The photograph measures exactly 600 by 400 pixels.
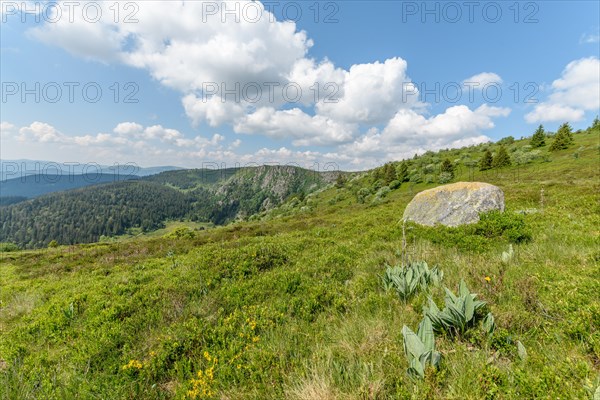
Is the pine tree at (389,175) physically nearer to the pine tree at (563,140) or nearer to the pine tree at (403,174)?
the pine tree at (403,174)

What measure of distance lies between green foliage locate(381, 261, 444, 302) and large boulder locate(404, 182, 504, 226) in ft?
32.3

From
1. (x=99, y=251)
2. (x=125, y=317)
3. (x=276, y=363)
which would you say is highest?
(x=276, y=363)

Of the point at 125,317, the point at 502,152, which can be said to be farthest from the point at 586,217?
the point at 502,152

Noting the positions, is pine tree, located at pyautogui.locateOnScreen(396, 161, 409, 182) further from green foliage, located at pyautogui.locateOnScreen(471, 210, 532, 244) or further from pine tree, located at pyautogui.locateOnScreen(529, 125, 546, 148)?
green foliage, located at pyautogui.locateOnScreen(471, 210, 532, 244)

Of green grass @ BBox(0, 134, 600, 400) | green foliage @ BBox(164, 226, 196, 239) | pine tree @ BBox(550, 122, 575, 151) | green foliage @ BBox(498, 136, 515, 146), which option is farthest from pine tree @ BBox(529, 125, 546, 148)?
green foliage @ BBox(164, 226, 196, 239)

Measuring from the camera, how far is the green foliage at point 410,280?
200 inches

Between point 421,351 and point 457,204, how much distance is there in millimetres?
13838

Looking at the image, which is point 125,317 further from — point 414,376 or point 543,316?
point 543,316

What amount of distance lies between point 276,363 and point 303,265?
214 inches

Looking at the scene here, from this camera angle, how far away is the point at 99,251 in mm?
22000

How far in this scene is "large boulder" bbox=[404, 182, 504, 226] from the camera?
14.0 meters

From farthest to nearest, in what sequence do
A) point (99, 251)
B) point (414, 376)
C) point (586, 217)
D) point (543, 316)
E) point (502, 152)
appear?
1. point (502, 152)
2. point (99, 251)
3. point (586, 217)
4. point (543, 316)
5. point (414, 376)

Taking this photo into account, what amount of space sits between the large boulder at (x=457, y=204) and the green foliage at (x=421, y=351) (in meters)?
12.4

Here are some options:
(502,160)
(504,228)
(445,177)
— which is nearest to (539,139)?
(502,160)
